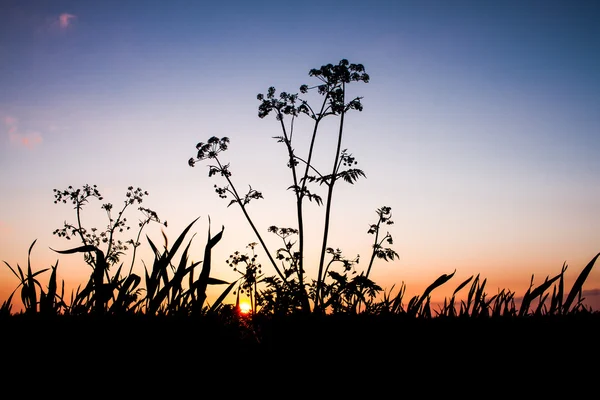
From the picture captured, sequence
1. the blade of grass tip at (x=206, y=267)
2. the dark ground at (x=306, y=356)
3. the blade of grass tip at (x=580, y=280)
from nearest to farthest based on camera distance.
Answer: the dark ground at (x=306, y=356)
the blade of grass tip at (x=206, y=267)
the blade of grass tip at (x=580, y=280)

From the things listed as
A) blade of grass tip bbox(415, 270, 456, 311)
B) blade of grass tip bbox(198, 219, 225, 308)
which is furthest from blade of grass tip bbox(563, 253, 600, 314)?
blade of grass tip bbox(198, 219, 225, 308)

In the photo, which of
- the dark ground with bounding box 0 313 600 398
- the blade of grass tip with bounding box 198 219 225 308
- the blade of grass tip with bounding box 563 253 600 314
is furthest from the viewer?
the blade of grass tip with bounding box 563 253 600 314

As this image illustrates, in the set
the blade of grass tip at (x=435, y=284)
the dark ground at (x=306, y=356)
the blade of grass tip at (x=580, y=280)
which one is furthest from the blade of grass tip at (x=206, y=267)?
the blade of grass tip at (x=580, y=280)

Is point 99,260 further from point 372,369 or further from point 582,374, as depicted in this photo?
point 582,374

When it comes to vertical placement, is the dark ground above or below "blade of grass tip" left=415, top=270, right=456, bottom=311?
below

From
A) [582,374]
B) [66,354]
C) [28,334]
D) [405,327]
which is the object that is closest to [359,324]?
[405,327]

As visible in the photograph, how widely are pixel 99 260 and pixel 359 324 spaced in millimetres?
1634

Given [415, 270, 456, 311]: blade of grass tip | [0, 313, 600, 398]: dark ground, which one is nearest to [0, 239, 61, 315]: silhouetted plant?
[0, 313, 600, 398]: dark ground

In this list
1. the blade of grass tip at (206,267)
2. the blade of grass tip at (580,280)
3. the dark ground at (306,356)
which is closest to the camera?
the dark ground at (306,356)

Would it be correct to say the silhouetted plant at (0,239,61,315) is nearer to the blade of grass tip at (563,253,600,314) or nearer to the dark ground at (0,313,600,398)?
the dark ground at (0,313,600,398)

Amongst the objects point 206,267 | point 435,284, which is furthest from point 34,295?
point 435,284

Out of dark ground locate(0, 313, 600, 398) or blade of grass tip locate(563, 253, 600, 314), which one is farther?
blade of grass tip locate(563, 253, 600, 314)

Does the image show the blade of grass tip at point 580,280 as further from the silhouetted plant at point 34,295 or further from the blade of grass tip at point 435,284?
the silhouetted plant at point 34,295

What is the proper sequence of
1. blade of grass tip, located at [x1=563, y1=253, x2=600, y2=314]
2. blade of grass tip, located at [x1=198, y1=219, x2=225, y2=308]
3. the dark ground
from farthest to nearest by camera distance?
blade of grass tip, located at [x1=563, y1=253, x2=600, y2=314] → blade of grass tip, located at [x1=198, y1=219, x2=225, y2=308] → the dark ground
